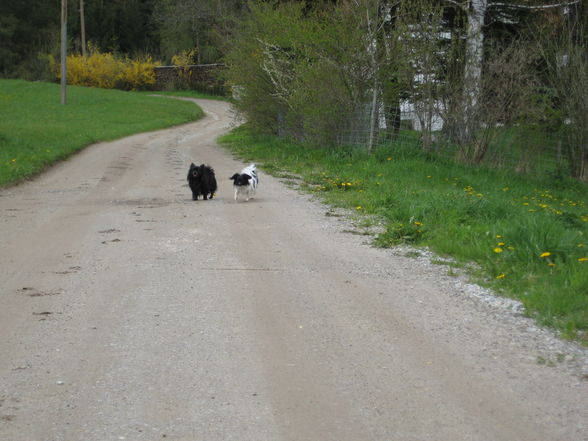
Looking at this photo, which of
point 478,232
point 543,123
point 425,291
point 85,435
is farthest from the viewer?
point 543,123

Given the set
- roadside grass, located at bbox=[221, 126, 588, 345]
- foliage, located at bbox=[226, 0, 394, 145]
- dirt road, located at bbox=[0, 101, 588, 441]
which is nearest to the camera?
dirt road, located at bbox=[0, 101, 588, 441]

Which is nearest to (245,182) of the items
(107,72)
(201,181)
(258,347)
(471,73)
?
(201,181)

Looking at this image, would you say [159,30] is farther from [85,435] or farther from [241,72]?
[85,435]

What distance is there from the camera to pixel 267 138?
28.7 metres

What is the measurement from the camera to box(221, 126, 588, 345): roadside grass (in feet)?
24.7

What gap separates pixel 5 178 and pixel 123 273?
10437 millimetres

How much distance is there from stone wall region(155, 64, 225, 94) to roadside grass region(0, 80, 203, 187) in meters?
13.3

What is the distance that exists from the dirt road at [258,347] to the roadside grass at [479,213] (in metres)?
0.53

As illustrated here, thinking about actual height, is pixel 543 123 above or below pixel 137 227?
above

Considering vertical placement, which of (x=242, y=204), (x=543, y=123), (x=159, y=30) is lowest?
(x=242, y=204)

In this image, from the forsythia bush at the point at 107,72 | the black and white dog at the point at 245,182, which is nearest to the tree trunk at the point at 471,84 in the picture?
the black and white dog at the point at 245,182

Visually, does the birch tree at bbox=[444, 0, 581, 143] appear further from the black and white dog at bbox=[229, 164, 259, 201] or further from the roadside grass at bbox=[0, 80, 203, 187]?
the roadside grass at bbox=[0, 80, 203, 187]

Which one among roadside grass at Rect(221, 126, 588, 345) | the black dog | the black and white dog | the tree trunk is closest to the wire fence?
the tree trunk

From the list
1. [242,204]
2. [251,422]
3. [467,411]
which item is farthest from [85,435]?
[242,204]
